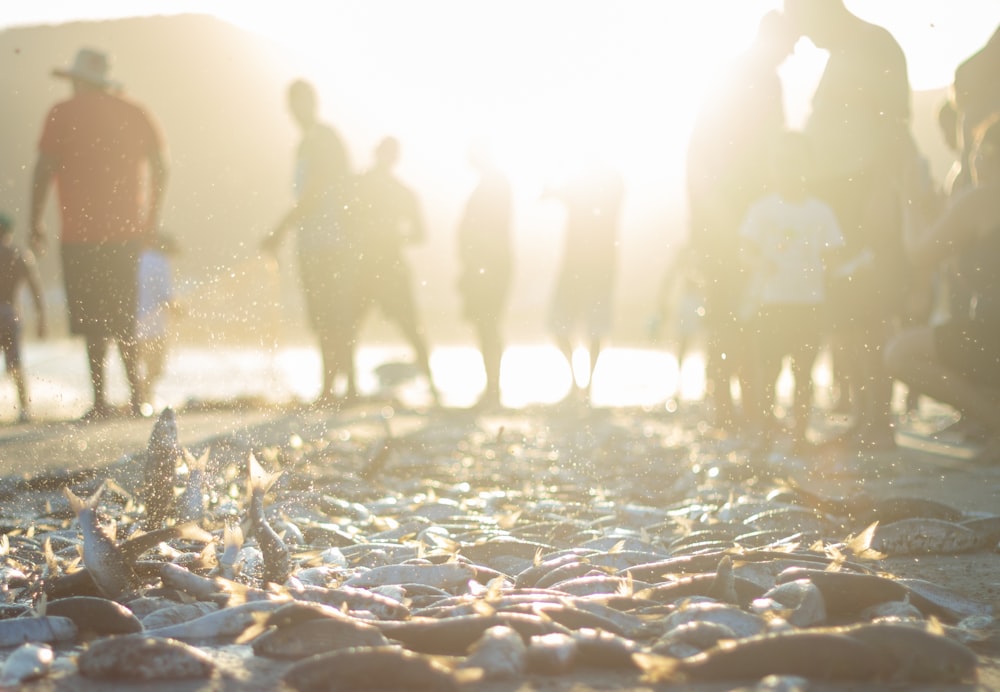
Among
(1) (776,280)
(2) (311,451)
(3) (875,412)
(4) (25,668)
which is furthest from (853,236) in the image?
(4) (25,668)

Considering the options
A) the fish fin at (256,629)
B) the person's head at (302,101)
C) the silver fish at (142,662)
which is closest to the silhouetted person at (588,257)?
Result: the person's head at (302,101)

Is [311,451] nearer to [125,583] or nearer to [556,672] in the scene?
[125,583]

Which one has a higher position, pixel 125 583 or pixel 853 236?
pixel 853 236

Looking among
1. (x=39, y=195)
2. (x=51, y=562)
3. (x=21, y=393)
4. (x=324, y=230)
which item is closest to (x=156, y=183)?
(x=39, y=195)

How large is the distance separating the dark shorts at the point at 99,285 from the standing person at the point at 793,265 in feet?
15.3

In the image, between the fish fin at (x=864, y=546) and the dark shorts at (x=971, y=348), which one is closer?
the fish fin at (x=864, y=546)

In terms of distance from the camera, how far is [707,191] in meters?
9.28

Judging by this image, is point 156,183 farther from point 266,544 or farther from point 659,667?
point 659,667

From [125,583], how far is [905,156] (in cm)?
586

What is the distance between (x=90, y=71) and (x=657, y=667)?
7.78 m

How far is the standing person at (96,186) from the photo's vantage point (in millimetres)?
9227

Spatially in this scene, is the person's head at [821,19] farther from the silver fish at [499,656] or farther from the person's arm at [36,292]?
the person's arm at [36,292]

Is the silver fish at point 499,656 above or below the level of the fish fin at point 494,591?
below

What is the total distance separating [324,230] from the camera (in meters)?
10.8
